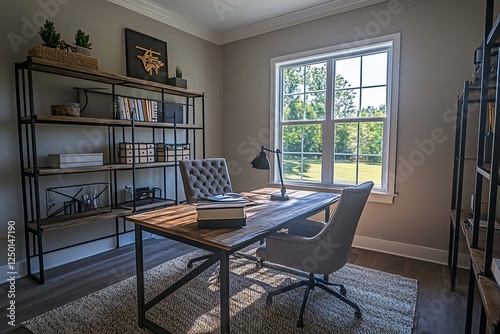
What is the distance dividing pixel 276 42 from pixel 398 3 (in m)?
1.48

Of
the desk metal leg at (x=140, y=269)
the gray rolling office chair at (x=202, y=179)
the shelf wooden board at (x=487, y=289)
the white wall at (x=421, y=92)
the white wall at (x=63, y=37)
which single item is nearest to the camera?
the shelf wooden board at (x=487, y=289)

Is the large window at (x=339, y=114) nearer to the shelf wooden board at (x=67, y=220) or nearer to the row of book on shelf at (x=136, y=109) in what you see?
the row of book on shelf at (x=136, y=109)

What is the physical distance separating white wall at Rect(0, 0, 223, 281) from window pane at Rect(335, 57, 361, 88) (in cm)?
203

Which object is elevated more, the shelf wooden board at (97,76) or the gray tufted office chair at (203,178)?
the shelf wooden board at (97,76)

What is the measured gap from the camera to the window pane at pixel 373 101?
3.25 metres

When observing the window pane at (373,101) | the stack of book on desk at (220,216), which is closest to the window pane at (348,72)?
the window pane at (373,101)

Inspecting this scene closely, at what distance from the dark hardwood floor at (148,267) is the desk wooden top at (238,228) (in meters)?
0.98

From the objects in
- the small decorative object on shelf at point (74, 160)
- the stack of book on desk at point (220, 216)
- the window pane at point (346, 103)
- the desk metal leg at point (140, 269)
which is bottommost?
the desk metal leg at point (140, 269)

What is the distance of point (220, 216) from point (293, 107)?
2582 millimetres

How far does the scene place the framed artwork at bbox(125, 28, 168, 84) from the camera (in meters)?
3.35

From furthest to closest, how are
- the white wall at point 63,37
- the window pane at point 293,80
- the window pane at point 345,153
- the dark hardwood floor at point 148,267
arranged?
the window pane at point 293,80, the window pane at point 345,153, the white wall at point 63,37, the dark hardwood floor at point 148,267

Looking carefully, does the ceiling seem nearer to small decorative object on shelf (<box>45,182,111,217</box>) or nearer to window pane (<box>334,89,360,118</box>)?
window pane (<box>334,89,360,118</box>)

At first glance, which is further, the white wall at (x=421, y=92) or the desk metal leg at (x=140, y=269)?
the white wall at (x=421, y=92)

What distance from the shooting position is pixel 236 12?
3.64 metres
